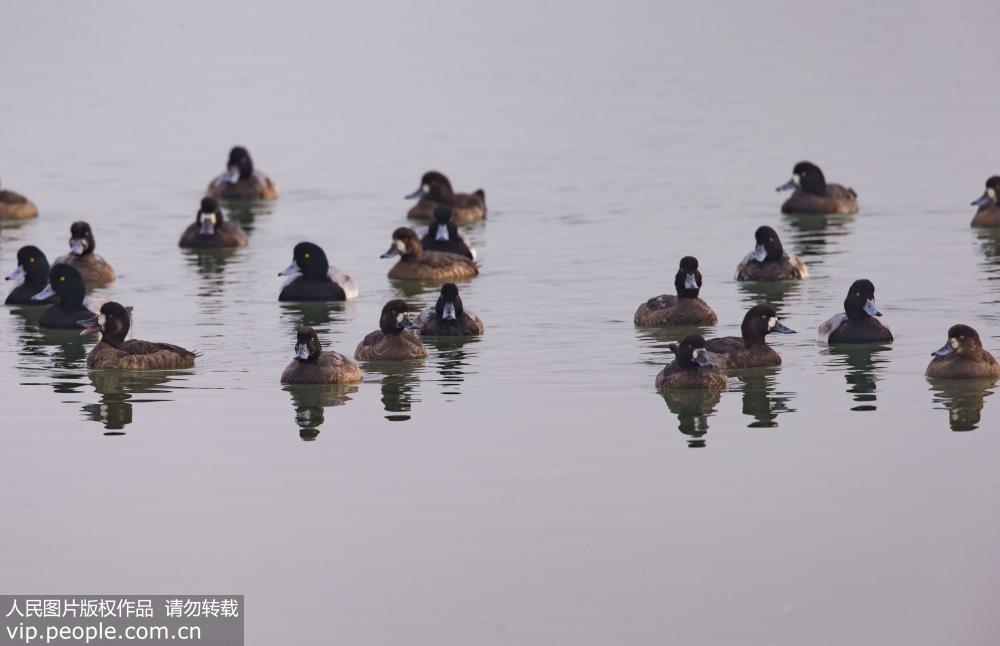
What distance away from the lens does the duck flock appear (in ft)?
76.0

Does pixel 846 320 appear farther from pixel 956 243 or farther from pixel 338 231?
pixel 338 231

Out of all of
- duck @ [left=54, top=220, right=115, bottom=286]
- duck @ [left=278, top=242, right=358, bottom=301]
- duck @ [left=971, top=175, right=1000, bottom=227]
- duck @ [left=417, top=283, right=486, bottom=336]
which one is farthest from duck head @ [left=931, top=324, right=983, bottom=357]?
duck @ [left=971, top=175, right=1000, bottom=227]

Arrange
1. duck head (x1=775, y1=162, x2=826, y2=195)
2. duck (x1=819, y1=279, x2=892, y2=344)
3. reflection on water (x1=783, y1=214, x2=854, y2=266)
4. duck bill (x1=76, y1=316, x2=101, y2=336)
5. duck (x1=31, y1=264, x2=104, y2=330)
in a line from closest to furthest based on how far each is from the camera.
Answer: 1. duck (x1=819, y1=279, x2=892, y2=344)
2. duck bill (x1=76, y1=316, x2=101, y2=336)
3. duck (x1=31, y1=264, x2=104, y2=330)
4. reflection on water (x1=783, y1=214, x2=854, y2=266)
5. duck head (x1=775, y1=162, x2=826, y2=195)

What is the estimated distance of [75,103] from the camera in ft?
208

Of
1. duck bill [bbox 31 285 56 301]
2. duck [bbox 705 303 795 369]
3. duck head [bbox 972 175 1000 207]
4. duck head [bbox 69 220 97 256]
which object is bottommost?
duck [bbox 705 303 795 369]

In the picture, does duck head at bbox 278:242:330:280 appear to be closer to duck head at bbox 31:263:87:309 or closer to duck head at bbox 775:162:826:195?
duck head at bbox 31:263:87:309

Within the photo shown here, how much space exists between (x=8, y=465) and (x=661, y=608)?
727 cm

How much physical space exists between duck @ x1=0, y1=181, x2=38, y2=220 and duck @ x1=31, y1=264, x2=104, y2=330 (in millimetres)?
11553

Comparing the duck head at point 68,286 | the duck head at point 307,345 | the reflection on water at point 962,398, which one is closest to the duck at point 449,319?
the duck head at point 307,345

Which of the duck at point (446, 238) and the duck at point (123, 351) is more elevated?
Answer: the duck at point (446, 238)

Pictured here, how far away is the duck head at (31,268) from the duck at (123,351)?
4.79m

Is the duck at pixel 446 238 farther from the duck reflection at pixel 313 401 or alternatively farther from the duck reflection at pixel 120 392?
the duck reflection at pixel 313 401

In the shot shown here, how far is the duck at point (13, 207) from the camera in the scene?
39.4 meters

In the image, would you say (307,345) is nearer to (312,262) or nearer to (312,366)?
(312,366)
